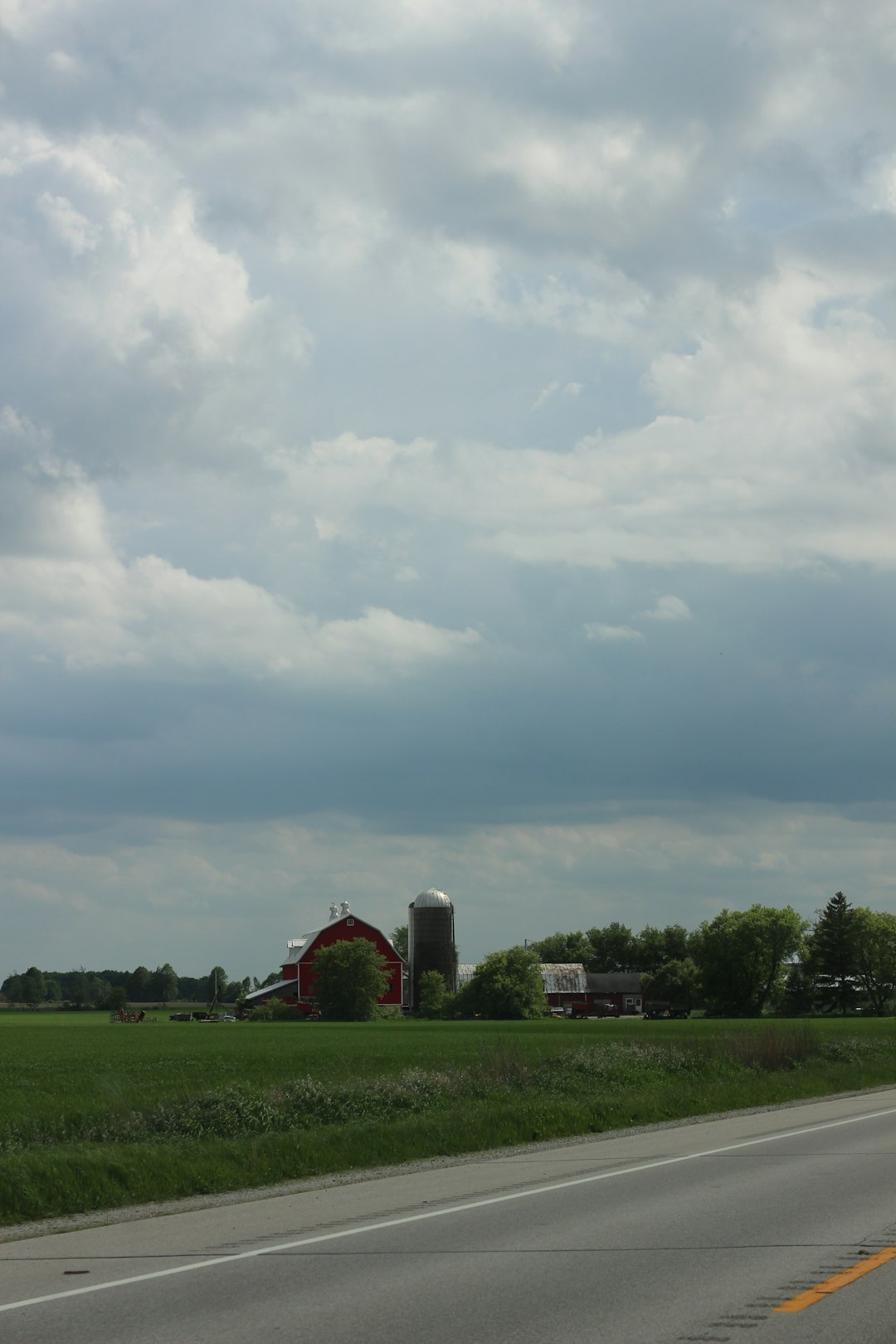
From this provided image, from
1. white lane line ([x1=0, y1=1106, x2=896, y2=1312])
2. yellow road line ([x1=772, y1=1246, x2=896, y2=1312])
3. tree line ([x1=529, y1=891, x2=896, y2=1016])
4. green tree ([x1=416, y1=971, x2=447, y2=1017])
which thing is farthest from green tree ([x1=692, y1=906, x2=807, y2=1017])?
yellow road line ([x1=772, y1=1246, x2=896, y2=1312])

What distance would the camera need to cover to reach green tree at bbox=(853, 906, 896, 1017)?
16038 centimetres

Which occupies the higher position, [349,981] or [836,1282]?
[349,981]

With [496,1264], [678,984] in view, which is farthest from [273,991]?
[496,1264]

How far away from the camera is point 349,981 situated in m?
140

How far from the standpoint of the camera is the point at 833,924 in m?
163

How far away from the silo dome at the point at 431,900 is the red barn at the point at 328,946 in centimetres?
1368

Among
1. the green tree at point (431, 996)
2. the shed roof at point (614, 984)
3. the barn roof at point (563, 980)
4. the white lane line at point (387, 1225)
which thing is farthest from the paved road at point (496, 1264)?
the shed roof at point (614, 984)

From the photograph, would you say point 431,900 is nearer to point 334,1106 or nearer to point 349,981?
point 349,981

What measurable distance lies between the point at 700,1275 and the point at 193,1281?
412cm

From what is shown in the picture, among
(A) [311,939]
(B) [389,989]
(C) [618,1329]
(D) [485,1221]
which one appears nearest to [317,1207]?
(D) [485,1221]

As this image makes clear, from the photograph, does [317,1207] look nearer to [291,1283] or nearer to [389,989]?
[291,1283]

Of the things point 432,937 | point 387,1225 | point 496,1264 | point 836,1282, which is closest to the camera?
point 836,1282

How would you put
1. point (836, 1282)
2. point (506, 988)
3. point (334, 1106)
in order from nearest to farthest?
point (836, 1282) < point (334, 1106) < point (506, 988)

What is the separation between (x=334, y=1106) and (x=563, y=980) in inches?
6809
